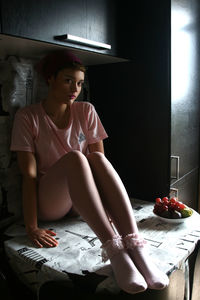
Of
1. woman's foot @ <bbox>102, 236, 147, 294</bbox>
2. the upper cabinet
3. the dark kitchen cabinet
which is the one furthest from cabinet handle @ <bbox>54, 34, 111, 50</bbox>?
woman's foot @ <bbox>102, 236, 147, 294</bbox>

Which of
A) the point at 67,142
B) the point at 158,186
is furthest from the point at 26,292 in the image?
the point at 158,186

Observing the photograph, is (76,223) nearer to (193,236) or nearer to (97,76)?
(193,236)

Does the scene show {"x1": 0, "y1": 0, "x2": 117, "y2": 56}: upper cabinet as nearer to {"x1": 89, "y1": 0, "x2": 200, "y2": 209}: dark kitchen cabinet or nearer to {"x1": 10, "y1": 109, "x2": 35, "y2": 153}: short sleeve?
{"x1": 89, "y1": 0, "x2": 200, "y2": 209}: dark kitchen cabinet

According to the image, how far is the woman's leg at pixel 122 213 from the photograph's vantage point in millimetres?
908

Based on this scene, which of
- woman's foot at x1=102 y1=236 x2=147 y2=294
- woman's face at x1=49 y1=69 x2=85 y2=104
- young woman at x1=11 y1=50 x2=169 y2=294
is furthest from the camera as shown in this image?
woman's face at x1=49 y1=69 x2=85 y2=104

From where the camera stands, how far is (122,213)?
1.06 metres

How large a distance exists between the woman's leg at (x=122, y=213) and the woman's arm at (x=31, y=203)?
26cm

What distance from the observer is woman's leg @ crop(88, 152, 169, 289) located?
2.98ft

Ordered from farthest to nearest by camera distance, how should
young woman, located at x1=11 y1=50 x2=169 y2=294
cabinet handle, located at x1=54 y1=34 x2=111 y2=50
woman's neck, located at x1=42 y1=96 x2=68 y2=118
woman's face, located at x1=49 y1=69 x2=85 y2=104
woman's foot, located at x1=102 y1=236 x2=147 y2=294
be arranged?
woman's neck, located at x1=42 y1=96 x2=68 y2=118
woman's face, located at x1=49 y1=69 x2=85 y2=104
cabinet handle, located at x1=54 y1=34 x2=111 y2=50
young woman, located at x1=11 y1=50 x2=169 y2=294
woman's foot, located at x1=102 y1=236 x2=147 y2=294

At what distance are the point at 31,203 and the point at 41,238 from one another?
157 millimetres

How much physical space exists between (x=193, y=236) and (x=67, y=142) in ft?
2.23

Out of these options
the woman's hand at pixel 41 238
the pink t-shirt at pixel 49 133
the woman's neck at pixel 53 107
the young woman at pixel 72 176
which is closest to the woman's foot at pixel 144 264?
the young woman at pixel 72 176

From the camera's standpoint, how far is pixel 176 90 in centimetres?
149

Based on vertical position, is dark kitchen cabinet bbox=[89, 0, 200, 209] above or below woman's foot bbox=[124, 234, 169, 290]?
above
